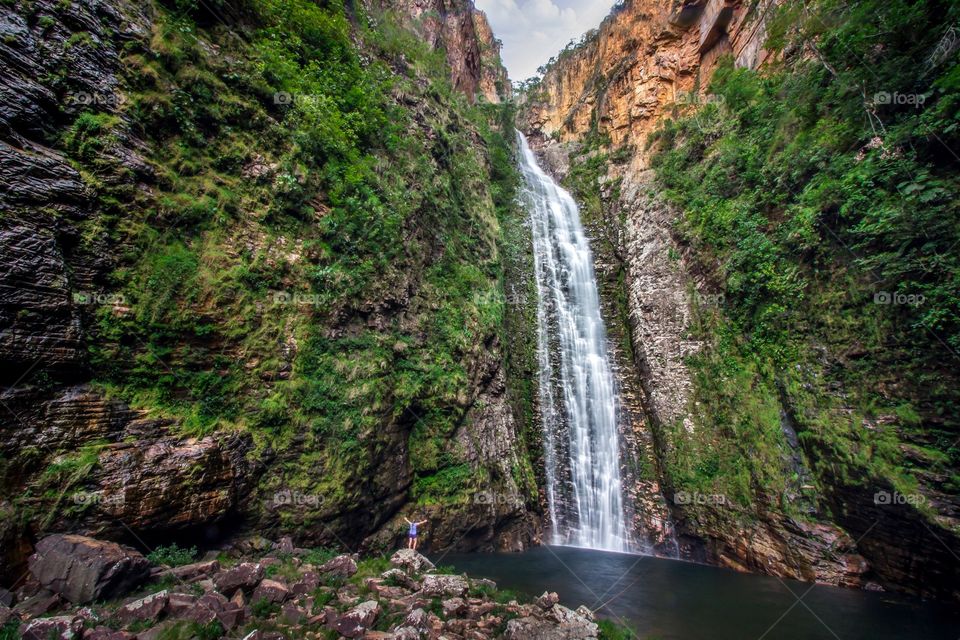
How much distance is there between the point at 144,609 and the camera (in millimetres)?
4242

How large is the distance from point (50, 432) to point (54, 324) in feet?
4.88

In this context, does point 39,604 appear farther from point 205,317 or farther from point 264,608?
point 205,317

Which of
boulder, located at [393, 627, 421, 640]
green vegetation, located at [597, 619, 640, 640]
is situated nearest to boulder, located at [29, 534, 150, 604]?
boulder, located at [393, 627, 421, 640]

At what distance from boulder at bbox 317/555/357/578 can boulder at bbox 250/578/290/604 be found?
1201 mm

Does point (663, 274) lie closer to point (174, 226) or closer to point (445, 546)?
point (445, 546)

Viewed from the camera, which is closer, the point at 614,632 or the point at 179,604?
the point at 179,604

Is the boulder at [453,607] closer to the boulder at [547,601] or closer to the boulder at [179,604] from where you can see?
the boulder at [547,601]

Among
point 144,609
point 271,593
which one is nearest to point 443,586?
point 271,593

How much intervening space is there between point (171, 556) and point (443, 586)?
422 centimetres

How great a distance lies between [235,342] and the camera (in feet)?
23.2

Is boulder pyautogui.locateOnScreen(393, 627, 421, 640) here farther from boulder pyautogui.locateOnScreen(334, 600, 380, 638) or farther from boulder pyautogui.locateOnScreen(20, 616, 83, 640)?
boulder pyautogui.locateOnScreen(20, 616, 83, 640)

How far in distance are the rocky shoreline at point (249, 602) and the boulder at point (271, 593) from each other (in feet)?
0.04

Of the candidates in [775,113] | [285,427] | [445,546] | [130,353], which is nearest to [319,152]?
[130,353]

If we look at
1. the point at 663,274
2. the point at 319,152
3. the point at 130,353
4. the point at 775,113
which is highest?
the point at 775,113
